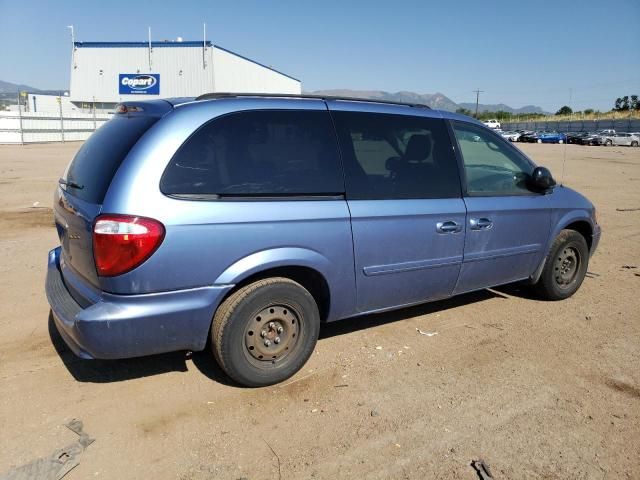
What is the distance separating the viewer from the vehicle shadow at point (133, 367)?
354cm

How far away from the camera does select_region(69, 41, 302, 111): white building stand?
48344 mm

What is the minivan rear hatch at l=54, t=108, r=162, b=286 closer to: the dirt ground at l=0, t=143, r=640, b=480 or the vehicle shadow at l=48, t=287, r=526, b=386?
the vehicle shadow at l=48, t=287, r=526, b=386

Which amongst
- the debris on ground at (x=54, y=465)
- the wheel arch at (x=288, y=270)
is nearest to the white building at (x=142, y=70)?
the wheel arch at (x=288, y=270)

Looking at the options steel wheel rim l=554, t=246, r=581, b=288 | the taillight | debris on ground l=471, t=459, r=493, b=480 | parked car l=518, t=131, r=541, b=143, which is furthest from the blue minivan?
parked car l=518, t=131, r=541, b=143

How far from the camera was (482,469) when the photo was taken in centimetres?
Answer: 270

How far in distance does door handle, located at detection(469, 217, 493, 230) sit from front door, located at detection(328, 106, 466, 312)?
125mm

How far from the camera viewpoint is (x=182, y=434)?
294 cm

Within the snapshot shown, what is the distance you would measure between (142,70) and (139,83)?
1455mm

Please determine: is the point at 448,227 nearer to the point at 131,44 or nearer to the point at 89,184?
the point at 89,184

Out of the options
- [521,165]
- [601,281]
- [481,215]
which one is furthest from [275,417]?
[601,281]

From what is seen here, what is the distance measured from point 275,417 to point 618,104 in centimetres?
11297

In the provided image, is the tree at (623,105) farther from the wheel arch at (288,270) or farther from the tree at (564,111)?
the wheel arch at (288,270)

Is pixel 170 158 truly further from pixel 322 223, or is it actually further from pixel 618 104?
pixel 618 104

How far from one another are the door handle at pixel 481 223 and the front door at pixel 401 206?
0.13 meters
